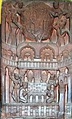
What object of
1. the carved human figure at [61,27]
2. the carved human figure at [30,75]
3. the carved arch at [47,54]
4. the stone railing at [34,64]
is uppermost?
the carved human figure at [61,27]

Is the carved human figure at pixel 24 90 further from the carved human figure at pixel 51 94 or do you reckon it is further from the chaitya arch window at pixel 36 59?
the carved human figure at pixel 51 94

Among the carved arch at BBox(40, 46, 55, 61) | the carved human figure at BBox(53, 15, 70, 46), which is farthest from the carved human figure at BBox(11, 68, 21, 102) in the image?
the carved human figure at BBox(53, 15, 70, 46)

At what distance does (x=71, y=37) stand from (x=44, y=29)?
0.67 ft

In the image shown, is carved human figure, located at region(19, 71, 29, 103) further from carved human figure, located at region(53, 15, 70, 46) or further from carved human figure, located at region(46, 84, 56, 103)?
carved human figure, located at region(53, 15, 70, 46)

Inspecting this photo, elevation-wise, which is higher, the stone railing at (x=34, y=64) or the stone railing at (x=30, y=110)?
the stone railing at (x=34, y=64)

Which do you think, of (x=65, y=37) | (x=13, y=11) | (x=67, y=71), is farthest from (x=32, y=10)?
(x=67, y=71)

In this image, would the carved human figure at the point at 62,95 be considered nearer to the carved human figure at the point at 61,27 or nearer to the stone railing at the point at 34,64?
the stone railing at the point at 34,64

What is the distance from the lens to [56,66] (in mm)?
2469

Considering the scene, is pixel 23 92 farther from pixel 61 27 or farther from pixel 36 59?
pixel 61 27

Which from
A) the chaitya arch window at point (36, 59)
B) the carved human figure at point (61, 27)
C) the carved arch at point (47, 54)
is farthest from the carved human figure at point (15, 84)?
the carved human figure at point (61, 27)

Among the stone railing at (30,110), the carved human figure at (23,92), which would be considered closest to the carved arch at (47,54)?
the carved human figure at (23,92)

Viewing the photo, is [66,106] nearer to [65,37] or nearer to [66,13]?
[65,37]

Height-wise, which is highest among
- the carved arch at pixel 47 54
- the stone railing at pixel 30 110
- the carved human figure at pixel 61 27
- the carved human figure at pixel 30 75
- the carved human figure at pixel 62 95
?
the carved human figure at pixel 61 27

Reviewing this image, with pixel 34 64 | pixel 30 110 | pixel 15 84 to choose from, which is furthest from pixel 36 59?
pixel 30 110
